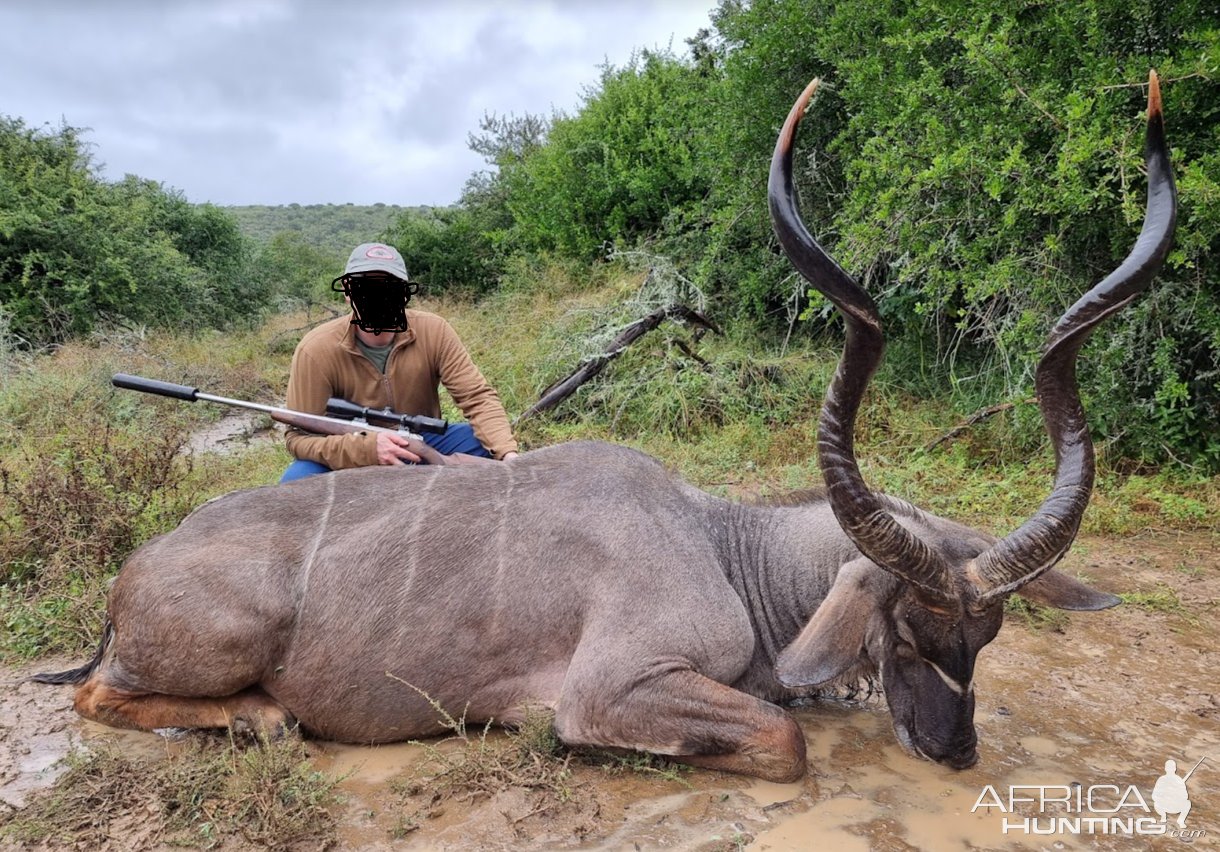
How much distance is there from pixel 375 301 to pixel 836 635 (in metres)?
3.67

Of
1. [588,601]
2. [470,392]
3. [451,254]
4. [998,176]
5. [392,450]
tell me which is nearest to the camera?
[588,601]

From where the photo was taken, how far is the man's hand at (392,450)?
15.5 feet

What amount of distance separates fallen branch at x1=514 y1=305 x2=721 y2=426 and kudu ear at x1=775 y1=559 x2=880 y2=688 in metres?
6.32

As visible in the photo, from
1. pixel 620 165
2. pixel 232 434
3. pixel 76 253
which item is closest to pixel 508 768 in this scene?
pixel 232 434

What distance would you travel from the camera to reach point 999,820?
3.07 meters

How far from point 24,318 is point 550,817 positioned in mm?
14545

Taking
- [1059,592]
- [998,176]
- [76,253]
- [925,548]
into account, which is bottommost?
[1059,592]

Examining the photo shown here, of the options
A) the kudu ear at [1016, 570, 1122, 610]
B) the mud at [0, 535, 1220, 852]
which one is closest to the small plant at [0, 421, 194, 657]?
the mud at [0, 535, 1220, 852]

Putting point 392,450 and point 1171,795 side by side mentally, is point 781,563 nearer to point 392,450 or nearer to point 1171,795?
point 1171,795

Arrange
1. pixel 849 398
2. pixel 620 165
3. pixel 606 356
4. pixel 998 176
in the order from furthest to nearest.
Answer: pixel 620 165 → pixel 606 356 → pixel 998 176 → pixel 849 398

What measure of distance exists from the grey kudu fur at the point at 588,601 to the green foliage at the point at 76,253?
1129 centimetres

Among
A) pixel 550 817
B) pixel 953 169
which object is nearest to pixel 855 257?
pixel 953 169

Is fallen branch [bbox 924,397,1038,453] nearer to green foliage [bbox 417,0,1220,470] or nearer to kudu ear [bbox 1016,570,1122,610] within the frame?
green foliage [bbox 417,0,1220,470]

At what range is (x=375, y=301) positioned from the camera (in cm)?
541
